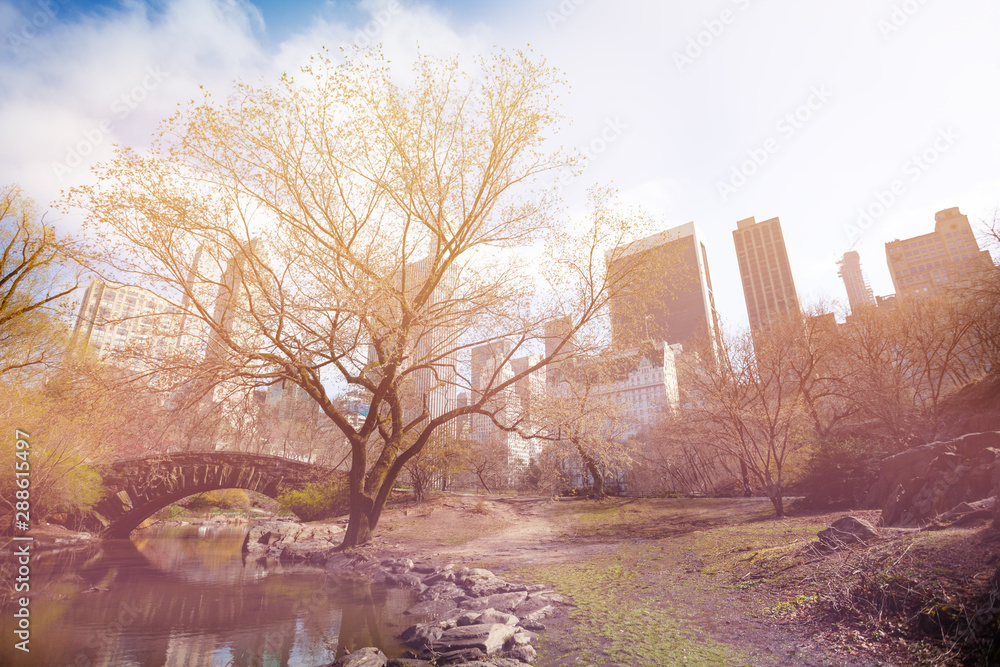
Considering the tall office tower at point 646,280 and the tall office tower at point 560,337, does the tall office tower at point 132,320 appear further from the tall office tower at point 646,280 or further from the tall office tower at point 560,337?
the tall office tower at point 646,280

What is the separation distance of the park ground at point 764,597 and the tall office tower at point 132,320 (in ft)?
28.6

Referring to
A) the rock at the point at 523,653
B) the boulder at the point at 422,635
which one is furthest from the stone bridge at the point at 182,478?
the rock at the point at 523,653

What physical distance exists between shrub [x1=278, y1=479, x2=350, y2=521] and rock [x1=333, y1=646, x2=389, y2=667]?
19.8 metres

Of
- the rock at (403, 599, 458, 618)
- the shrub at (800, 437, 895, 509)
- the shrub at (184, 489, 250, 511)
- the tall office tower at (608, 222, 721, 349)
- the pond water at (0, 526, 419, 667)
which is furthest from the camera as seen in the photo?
the shrub at (184, 489, 250, 511)

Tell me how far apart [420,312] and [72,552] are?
20.6 m

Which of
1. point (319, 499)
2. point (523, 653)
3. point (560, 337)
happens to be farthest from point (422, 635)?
point (319, 499)

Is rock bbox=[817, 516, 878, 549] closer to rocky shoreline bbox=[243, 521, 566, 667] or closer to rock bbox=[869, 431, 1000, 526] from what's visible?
rock bbox=[869, 431, 1000, 526]

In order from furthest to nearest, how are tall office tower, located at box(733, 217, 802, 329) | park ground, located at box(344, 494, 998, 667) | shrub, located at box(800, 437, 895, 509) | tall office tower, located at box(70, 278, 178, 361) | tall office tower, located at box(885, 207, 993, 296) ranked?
tall office tower, located at box(733, 217, 802, 329) < tall office tower, located at box(885, 207, 993, 296) < shrub, located at box(800, 437, 895, 509) < tall office tower, located at box(70, 278, 178, 361) < park ground, located at box(344, 494, 998, 667)

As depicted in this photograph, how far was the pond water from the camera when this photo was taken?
601 cm

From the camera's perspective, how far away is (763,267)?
382ft

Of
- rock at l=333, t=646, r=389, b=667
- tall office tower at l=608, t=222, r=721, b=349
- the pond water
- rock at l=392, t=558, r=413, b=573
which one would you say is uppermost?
tall office tower at l=608, t=222, r=721, b=349

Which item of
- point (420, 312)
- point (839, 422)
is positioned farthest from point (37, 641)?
point (839, 422)

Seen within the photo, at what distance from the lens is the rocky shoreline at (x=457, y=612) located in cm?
513

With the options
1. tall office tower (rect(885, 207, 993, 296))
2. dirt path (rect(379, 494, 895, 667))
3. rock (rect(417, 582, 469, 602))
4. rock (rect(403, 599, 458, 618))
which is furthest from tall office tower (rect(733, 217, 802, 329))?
rock (rect(403, 599, 458, 618))
